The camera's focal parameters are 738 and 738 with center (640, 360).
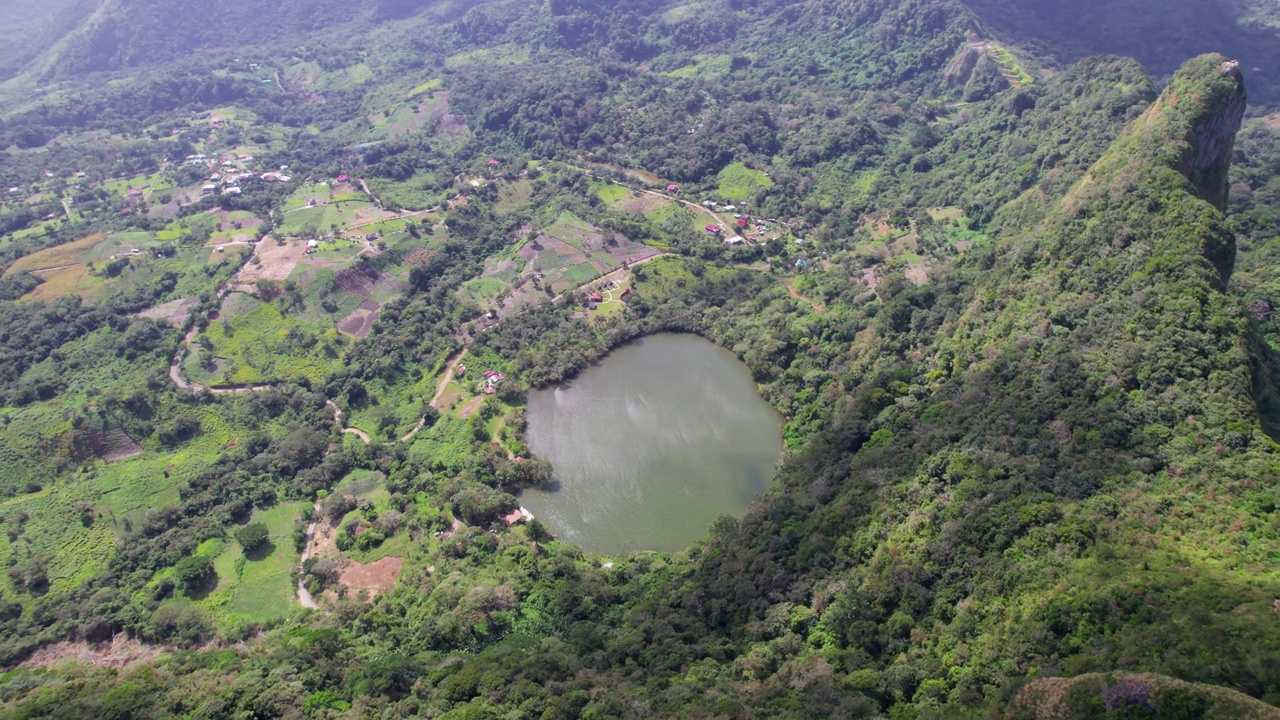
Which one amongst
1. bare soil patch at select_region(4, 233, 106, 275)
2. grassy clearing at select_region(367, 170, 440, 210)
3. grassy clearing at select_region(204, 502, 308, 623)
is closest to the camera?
grassy clearing at select_region(204, 502, 308, 623)

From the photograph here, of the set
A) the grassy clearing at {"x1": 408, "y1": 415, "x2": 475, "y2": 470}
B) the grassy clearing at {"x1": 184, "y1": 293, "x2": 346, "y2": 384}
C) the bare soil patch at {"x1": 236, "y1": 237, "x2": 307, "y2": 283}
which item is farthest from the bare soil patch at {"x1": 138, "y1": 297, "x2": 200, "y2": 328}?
the grassy clearing at {"x1": 408, "y1": 415, "x2": 475, "y2": 470}

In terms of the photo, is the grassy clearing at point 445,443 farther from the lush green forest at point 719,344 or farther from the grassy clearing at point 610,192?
the grassy clearing at point 610,192

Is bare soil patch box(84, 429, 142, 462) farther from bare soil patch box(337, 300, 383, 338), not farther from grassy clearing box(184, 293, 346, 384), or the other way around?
bare soil patch box(337, 300, 383, 338)

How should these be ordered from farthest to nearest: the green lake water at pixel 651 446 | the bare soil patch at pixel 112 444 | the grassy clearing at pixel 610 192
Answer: the grassy clearing at pixel 610 192
the bare soil patch at pixel 112 444
the green lake water at pixel 651 446

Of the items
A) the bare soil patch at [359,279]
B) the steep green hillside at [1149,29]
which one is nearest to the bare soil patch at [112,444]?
the bare soil patch at [359,279]

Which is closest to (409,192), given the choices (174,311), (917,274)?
(174,311)

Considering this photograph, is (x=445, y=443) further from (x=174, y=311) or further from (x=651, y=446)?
(x=174, y=311)

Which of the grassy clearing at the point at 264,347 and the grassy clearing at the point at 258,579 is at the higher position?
the grassy clearing at the point at 264,347
